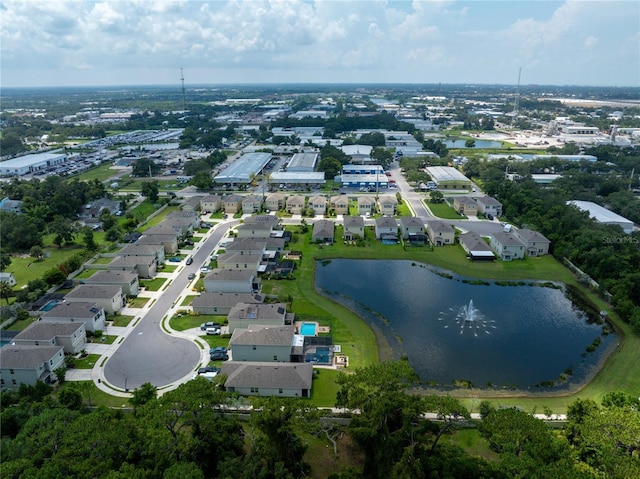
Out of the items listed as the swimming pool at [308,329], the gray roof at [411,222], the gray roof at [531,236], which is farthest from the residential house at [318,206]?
the swimming pool at [308,329]

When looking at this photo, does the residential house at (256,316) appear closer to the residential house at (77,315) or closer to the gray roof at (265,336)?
the gray roof at (265,336)

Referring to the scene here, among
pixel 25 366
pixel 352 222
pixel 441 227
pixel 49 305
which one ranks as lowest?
pixel 49 305

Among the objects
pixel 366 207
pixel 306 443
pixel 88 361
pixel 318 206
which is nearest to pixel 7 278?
pixel 88 361

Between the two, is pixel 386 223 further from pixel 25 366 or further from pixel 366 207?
pixel 25 366

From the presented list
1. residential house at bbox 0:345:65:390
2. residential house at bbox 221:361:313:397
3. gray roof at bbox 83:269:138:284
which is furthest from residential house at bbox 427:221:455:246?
residential house at bbox 0:345:65:390

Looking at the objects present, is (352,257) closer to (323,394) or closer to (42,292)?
Result: (323,394)

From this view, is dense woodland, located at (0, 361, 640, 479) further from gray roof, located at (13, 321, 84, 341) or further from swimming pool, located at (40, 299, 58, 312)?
swimming pool, located at (40, 299, 58, 312)

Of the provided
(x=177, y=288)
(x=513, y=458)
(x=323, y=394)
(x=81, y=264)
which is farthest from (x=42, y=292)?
(x=513, y=458)
